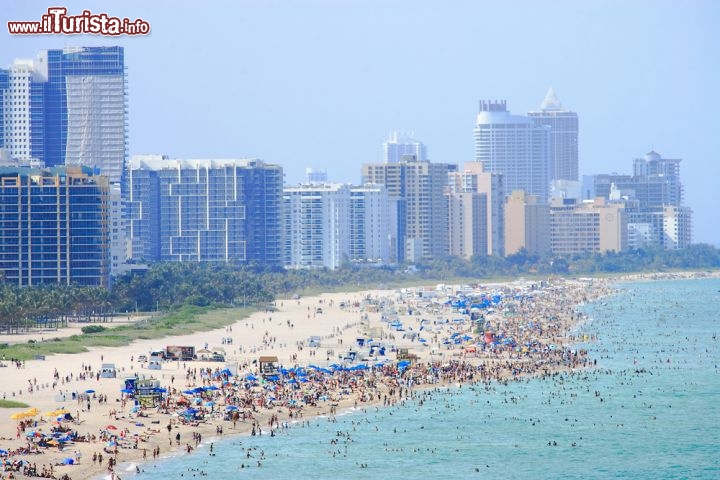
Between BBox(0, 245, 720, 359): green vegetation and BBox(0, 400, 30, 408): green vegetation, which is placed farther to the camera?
BBox(0, 245, 720, 359): green vegetation

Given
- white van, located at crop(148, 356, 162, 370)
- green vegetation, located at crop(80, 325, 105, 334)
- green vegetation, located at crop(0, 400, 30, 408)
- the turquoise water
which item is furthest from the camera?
green vegetation, located at crop(80, 325, 105, 334)

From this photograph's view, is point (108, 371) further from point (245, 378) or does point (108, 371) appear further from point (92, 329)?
point (92, 329)

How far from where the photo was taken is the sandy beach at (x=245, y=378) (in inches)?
2767

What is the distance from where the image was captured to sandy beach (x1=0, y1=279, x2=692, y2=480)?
70.3 metres

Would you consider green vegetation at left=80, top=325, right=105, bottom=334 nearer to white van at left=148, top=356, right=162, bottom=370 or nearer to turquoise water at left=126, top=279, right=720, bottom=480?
white van at left=148, top=356, right=162, bottom=370

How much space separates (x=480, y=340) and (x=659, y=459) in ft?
189

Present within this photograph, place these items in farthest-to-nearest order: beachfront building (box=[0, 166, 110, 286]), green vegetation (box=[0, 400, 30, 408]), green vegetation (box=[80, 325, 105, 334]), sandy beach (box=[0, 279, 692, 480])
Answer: beachfront building (box=[0, 166, 110, 286]), green vegetation (box=[80, 325, 105, 334]), green vegetation (box=[0, 400, 30, 408]), sandy beach (box=[0, 279, 692, 480])

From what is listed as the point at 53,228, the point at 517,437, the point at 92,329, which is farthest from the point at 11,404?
the point at 53,228

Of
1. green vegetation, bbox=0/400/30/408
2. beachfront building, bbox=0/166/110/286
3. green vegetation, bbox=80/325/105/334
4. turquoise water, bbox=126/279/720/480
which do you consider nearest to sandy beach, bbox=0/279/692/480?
green vegetation, bbox=0/400/30/408

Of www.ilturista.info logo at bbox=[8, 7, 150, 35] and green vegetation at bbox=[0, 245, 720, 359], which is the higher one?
www.ilturista.info logo at bbox=[8, 7, 150, 35]

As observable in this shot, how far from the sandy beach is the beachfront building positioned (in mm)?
20724

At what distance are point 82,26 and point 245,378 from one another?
4220 cm

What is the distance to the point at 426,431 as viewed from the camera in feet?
263

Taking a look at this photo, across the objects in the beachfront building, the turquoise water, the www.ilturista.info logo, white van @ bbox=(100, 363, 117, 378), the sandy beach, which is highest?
the www.ilturista.info logo
